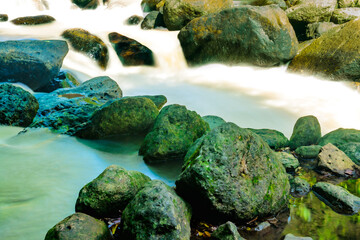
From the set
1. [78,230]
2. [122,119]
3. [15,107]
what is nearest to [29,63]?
[15,107]

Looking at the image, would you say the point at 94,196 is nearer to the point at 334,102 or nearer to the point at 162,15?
the point at 334,102

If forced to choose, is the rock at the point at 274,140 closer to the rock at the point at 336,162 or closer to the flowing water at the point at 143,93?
the rock at the point at 336,162

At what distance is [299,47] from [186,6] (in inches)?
159

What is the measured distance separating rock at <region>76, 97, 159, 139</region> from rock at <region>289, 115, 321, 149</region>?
234 centimetres

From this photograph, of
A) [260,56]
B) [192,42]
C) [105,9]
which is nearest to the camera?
[260,56]

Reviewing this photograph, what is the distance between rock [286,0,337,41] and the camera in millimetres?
11906

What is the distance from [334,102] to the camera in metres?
7.81

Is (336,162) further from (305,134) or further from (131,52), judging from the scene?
(131,52)

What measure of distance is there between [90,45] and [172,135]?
6381 millimetres

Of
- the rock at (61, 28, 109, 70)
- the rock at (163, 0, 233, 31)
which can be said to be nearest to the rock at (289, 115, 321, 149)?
the rock at (61, 28, 109, 70)

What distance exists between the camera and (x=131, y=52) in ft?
34.1

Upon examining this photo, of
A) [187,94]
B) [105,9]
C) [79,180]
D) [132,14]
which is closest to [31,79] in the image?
[187,94]

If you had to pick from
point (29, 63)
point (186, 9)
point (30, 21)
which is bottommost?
point (29, 63)

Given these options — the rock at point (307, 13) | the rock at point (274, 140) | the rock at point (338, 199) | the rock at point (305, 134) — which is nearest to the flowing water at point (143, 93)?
the rock at point (338, 199)
